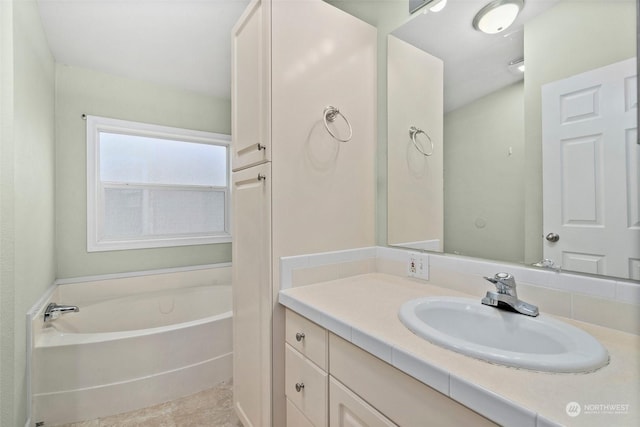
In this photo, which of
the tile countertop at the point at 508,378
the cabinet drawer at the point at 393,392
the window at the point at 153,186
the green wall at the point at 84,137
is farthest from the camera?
the window at the point at 153,186

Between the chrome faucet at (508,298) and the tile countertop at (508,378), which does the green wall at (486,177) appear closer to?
the chrome faucet at (508,298)

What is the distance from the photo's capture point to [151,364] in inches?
72.8

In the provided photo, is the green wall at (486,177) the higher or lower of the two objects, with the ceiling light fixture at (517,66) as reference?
lower

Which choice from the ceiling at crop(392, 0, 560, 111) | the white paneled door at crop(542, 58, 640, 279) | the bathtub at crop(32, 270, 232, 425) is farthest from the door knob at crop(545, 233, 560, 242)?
the bathtub at crop(32, 270, 232, 425)

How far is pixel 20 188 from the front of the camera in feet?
4.83

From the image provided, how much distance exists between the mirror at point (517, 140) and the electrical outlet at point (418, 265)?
0.06 m

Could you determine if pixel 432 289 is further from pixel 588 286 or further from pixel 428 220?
pixel 588 286

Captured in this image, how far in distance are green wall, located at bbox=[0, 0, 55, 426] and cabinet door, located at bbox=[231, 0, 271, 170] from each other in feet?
3.32

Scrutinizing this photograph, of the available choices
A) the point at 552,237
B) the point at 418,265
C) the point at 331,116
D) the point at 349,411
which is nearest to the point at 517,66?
the point at 552,237

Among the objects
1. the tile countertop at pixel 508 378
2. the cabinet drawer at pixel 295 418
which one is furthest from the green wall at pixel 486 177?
the cabinet drawer at pixel 295 418

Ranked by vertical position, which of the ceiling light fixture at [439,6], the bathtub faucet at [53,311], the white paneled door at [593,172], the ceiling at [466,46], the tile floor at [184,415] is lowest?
the tile floor at [184,415]

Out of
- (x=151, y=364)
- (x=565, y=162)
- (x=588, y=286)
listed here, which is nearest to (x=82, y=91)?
(x=151, y=364)

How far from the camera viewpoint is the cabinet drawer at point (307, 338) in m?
0.96

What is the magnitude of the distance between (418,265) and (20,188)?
6.72 ft
